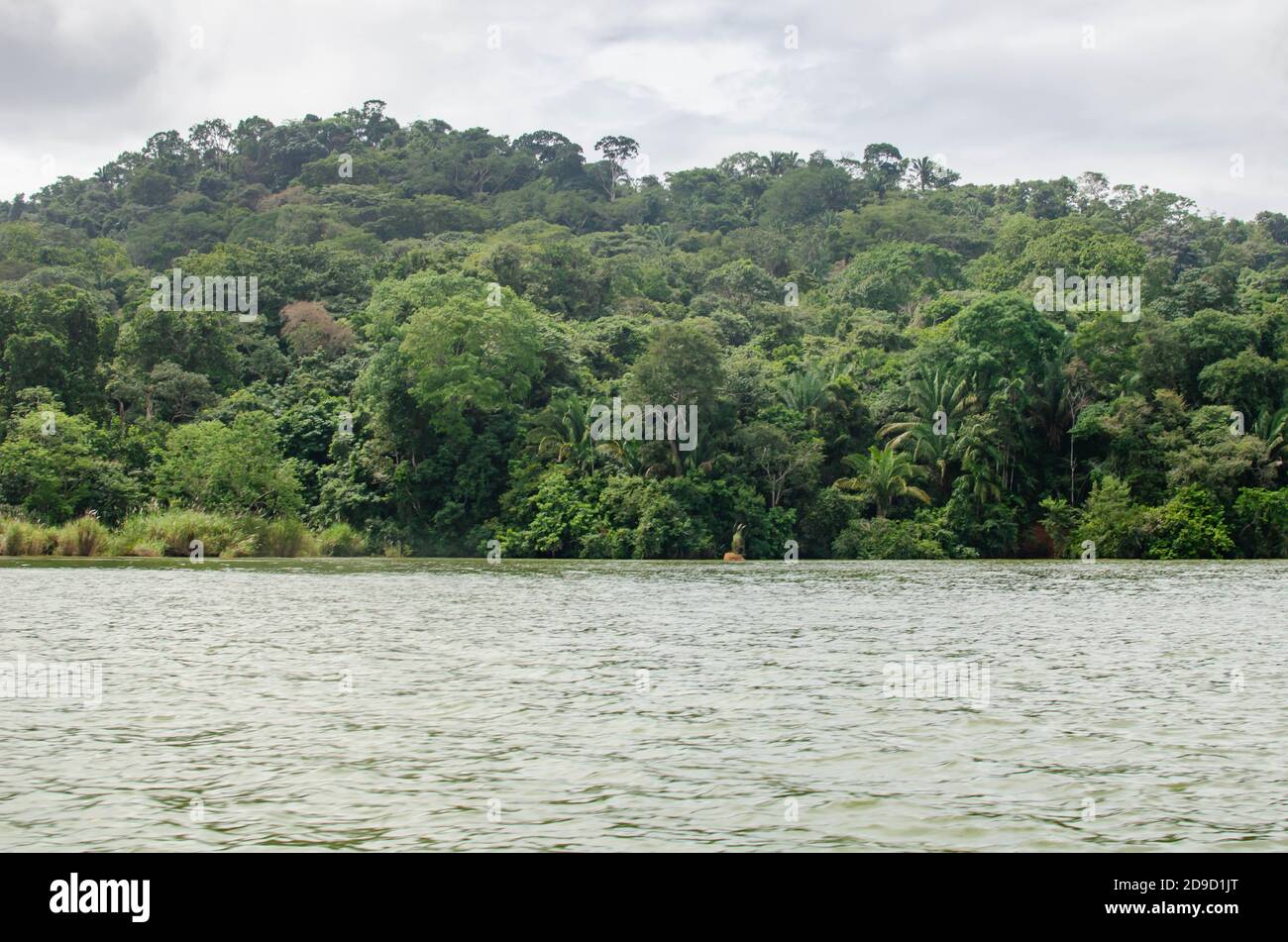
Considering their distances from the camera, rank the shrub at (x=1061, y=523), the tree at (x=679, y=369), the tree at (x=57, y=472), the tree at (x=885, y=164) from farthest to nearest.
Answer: the tree at (x=885, y=164)
the shrub at (x=1061, y=523)
the tree at (x=679, y=369)
the tree at (x=57, y=472)

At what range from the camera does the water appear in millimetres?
8047

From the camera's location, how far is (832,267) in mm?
96875

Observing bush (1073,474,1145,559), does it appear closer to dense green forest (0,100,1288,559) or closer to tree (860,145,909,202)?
dense green forest (0,100,1288,559)

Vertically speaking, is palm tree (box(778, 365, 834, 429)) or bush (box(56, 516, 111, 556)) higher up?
palm tree (box(778, 365, 834, 429))

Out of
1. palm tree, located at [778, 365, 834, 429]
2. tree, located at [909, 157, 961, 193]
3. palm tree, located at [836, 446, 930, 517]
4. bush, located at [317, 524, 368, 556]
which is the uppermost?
tree, located at [909, 157, 961, 193]

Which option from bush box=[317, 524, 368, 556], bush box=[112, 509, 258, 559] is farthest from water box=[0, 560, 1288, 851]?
bush box=[317, 524, 368, 556]

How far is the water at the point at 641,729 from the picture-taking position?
8047 mm

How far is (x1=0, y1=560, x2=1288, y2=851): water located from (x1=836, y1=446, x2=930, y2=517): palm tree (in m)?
23.6

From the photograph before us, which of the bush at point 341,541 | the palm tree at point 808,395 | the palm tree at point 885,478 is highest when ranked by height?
the palm tree at point 808,395

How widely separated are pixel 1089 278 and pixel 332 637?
5314 centimetres

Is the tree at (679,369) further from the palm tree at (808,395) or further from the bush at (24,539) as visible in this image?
the bush at (24,539)

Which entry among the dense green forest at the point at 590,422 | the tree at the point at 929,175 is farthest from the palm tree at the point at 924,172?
the dense green forest at the point at 590,422

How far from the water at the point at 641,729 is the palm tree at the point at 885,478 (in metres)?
23.6
